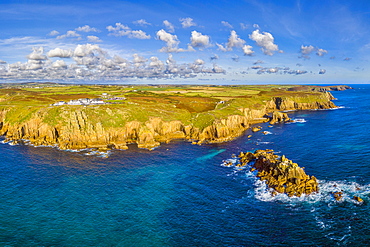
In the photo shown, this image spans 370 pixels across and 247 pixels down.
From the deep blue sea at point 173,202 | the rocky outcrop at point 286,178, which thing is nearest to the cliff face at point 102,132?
the deep blue sea at point 173,202

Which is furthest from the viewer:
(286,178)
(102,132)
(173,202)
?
(102,132)

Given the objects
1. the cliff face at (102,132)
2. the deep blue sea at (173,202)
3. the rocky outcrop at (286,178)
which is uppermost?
the cliff face at (102,132)

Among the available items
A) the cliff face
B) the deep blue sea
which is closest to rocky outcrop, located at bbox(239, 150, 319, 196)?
the deep blue sea

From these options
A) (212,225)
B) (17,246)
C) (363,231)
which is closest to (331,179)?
(363,231)

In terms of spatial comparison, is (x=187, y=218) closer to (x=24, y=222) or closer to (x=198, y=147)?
(x=24, y=222)

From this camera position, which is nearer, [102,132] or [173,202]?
[173,202]

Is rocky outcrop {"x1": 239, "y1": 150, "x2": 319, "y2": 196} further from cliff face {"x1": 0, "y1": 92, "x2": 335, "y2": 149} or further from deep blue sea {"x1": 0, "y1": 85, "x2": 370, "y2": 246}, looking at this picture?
cliff face {"x1": 0, "y1": 92, "x2": 335, "y2": 149}

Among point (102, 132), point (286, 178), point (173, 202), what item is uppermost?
point (102, 132)

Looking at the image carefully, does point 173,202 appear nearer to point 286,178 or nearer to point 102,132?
point 286,178

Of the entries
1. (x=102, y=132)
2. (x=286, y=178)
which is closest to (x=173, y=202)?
(x=286, y=178)

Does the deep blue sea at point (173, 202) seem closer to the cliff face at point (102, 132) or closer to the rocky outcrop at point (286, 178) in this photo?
the rocky outcrop at point (286, 178)
